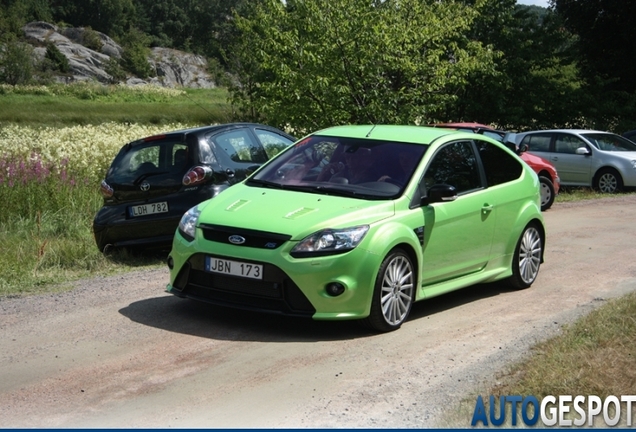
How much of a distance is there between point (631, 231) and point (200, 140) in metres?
6.93

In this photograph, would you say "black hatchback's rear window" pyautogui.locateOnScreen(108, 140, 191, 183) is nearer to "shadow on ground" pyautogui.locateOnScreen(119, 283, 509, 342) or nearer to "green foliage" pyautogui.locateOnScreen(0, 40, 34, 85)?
"shadow on ground" pyautogui.locateOnScreen(119, 283, 509, 342)

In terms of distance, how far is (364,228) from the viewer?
26.3 ft

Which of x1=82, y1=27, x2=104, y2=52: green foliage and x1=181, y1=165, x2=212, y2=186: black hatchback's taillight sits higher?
x1=82, y1=27, x2=104, y2=52: green foliage

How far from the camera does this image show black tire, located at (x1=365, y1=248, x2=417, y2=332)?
8008 mm

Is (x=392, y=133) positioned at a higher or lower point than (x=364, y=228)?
higher

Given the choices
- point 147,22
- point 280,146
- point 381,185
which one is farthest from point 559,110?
point 147,22

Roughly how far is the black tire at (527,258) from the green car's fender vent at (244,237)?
3.18 metres

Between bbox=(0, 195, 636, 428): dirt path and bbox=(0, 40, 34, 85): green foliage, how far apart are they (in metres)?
91.8

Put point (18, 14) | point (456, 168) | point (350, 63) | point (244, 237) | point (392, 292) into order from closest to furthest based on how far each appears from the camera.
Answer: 1. point (244, 237)
2. point (392, 292)
3. point (456, 168)
4. point (350, 63)
5. point (18, 14)

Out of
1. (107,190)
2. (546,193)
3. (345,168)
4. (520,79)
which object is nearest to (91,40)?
(520,79)

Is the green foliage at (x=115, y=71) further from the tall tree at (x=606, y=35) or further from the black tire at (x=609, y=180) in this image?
the black tire at (x=609, y=180)

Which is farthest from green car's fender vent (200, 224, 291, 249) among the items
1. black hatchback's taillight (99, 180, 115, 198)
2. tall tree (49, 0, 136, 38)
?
tall tree (49, 0, 136, 38)

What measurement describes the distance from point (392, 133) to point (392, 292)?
1949mm

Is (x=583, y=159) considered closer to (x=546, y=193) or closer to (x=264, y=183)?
(x=546, y=193)
